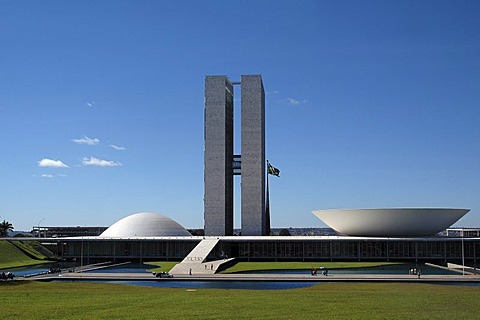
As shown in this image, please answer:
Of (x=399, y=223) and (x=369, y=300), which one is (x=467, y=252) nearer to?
(x=399, y=223)

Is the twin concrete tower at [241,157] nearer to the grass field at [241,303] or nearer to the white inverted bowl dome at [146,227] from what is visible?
the white inverted bowl dome at [146,227]

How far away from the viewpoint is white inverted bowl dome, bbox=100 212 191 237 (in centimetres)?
7212

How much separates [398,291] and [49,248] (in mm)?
59879

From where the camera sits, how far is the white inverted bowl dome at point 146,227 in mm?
72125

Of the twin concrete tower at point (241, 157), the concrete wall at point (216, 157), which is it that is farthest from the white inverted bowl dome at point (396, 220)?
the concrete wall at point (216, 157)

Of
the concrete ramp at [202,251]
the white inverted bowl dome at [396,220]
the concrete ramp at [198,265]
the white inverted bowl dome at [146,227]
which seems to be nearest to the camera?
the concrete ramp at [198,265]

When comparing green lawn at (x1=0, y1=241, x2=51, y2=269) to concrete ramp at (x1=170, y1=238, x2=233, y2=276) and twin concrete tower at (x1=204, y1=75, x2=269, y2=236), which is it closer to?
concrete ramp at (x1=170, y1=238, x2=233, y2=276)

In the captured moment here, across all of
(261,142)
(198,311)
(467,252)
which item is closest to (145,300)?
(198,311)

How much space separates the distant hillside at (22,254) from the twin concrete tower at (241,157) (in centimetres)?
2115

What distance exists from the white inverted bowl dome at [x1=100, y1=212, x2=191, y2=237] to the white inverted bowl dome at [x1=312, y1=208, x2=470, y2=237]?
20.3 m

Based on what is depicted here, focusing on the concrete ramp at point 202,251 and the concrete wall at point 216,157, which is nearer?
the concrete ramp at point 202,251

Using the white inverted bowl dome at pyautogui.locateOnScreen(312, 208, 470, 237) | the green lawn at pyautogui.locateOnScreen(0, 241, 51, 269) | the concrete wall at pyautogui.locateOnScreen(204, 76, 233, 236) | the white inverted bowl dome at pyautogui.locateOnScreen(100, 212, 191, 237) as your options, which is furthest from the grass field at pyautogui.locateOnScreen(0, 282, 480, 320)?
the concrete wall at pyautogui.locateOnScreen(204, 76, 233, 236)

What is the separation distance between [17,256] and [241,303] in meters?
45.7

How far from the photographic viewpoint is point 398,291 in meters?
30.8
